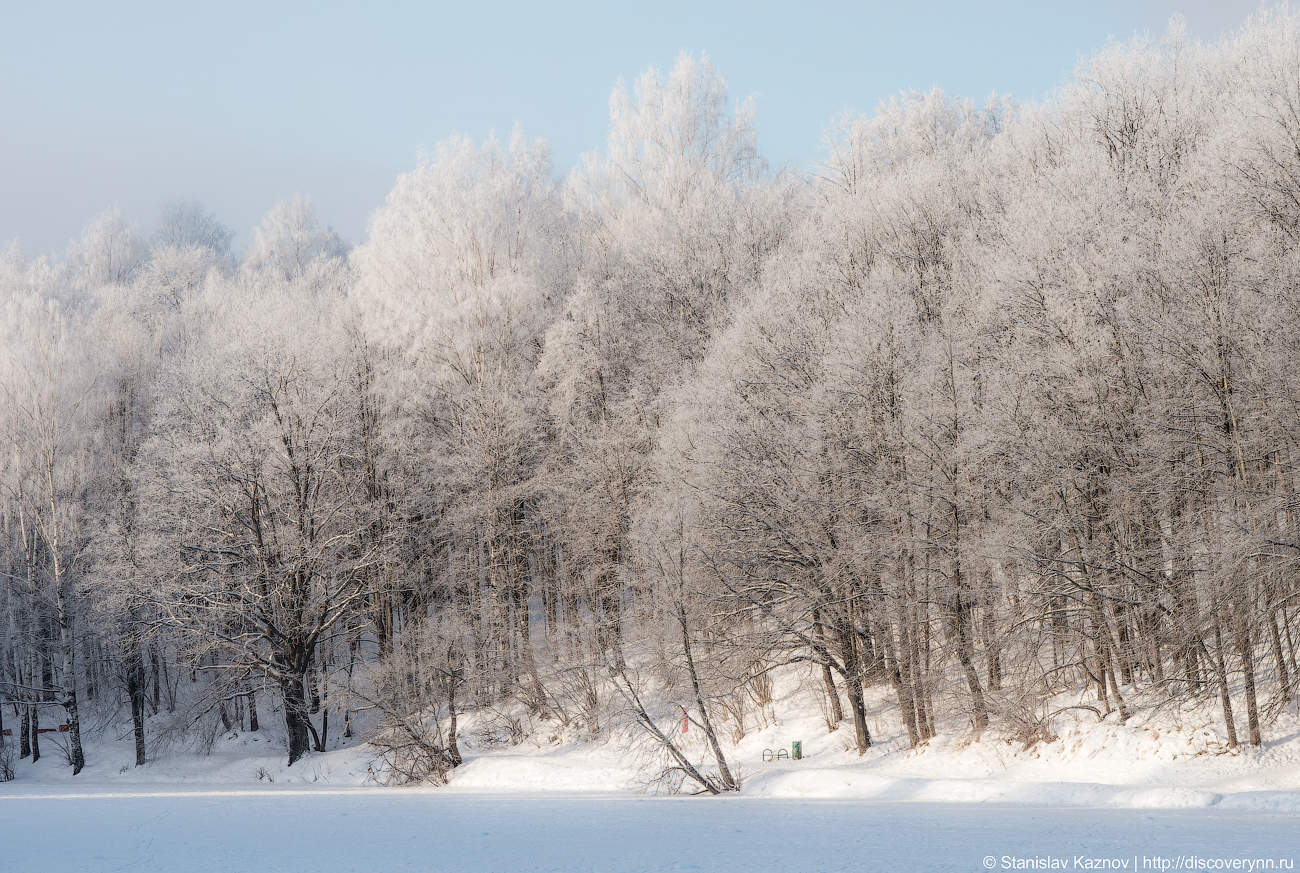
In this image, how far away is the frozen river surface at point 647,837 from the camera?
8.55 meters

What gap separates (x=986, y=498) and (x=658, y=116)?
24312 millimetres

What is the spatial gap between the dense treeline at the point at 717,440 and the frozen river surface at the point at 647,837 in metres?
4.05

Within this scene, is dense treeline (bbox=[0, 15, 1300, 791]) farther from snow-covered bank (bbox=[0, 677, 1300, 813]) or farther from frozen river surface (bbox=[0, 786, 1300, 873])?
frozen river surface (bbox=[0, 786, 1300, 873])

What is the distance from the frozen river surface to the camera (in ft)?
28.0

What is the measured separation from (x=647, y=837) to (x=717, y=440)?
424 inches

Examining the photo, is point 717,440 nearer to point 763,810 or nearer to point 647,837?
point 763,810

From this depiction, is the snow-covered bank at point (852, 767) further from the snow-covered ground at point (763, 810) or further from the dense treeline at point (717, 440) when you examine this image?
the dense treeline at point (717, 440)

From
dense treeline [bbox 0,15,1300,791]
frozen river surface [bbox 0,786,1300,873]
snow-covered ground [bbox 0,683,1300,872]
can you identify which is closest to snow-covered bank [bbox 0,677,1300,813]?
snow-covered ground [bbox 0,683,1300,872]

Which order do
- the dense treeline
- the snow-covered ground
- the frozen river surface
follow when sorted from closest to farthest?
1. the frozen river surface
2. the snow-covered ground
3. the dense treeline

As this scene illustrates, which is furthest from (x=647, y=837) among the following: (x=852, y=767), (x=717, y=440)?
(x=717, y=440)

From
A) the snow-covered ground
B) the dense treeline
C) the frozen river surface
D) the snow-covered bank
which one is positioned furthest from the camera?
the dense treeline

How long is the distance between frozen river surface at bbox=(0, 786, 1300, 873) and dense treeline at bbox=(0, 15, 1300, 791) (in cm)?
405

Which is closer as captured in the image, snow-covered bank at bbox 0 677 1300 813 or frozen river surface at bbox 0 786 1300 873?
frozen river surface at bbox 0 786 1300 873

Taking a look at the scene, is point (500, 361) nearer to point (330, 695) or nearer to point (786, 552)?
point (330, 695)
